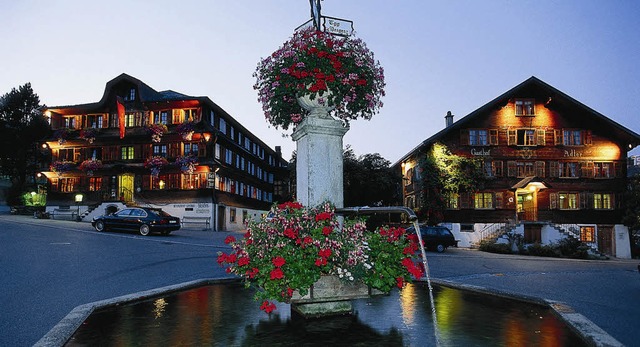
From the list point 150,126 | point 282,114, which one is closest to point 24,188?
point 150,126

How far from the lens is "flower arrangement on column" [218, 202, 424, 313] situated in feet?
Result: 18.2

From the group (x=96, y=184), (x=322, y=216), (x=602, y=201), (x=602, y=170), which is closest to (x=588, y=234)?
(x=602, y=201)

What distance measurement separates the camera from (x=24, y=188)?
206 feet

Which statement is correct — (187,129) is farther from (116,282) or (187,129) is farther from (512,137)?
(116,282)

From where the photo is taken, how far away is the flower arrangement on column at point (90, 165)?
4259 centimetres

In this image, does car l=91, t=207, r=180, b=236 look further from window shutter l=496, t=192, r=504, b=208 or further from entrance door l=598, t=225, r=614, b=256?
entrance door l=598, t=225, r=614, b=256

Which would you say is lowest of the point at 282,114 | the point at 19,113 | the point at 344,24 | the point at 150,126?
the point at 282,114

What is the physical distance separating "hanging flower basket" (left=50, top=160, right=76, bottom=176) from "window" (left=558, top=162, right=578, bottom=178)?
43.0m

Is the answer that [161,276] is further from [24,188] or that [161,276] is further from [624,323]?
[24,188]

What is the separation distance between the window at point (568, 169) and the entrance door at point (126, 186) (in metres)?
37.1

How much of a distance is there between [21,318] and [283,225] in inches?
185

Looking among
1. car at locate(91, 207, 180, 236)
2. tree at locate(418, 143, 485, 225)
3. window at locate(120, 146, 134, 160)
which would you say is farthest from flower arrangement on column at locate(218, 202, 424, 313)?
window at locate(120, 146, 134, 160)

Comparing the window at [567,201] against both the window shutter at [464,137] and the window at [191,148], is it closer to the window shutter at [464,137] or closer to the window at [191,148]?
the window shutter at [464,137]

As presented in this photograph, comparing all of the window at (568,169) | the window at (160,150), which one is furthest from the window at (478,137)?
the window at (160,150)
